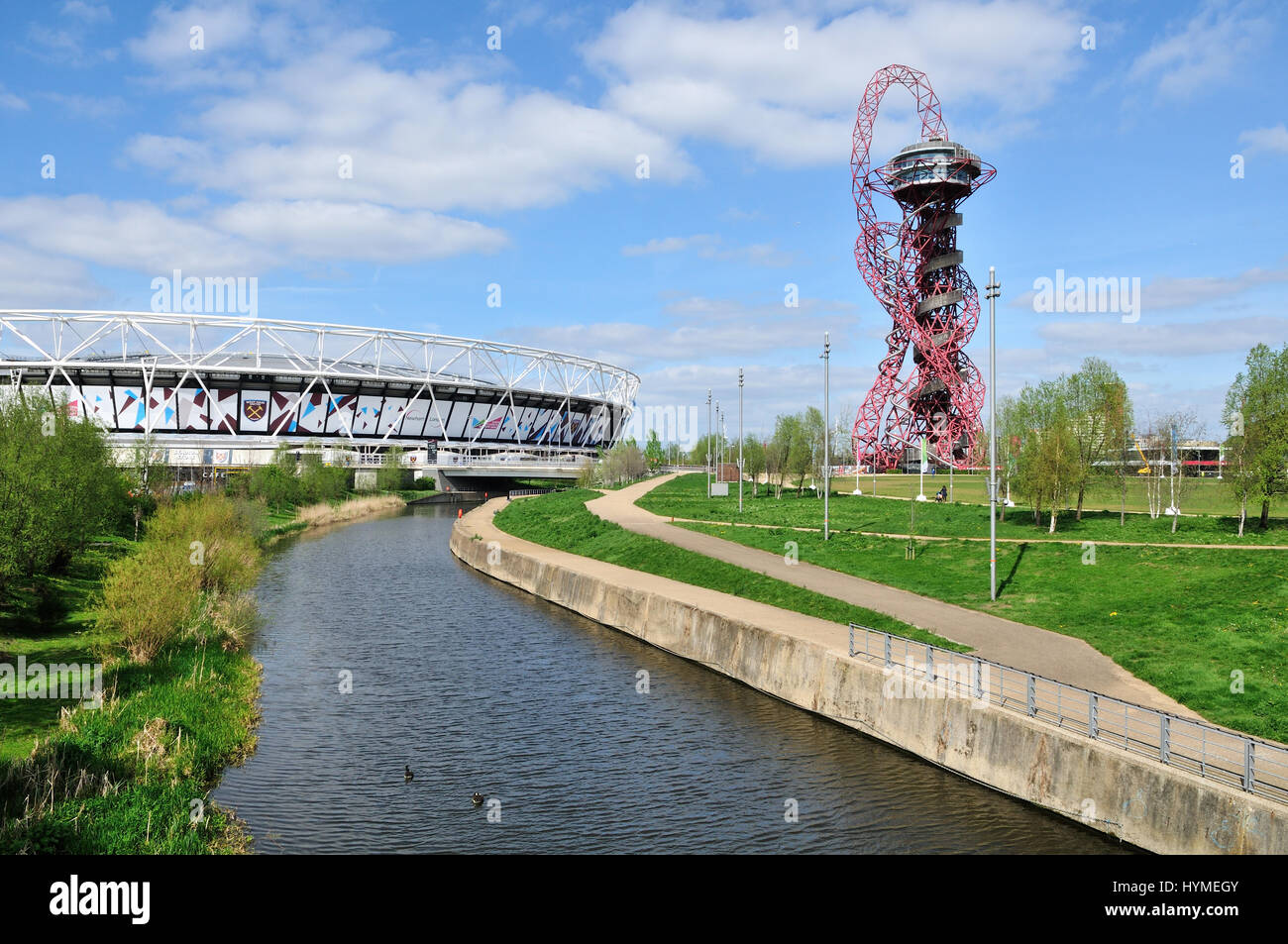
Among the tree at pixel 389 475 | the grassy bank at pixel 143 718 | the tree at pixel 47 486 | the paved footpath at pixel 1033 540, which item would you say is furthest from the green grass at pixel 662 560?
the tree at pixel 389 475

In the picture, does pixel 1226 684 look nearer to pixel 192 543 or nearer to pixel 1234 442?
pixel 1234 442

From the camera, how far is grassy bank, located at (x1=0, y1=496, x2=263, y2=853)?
11.1 m

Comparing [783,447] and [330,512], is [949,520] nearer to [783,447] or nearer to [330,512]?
[783,447]

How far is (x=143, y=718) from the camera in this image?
15.1 meters

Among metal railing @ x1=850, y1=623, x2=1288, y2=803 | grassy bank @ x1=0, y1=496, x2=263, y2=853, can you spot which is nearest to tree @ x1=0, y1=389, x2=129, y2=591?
grassy bank @ x1=0, y1=496, x2=263, y2=853

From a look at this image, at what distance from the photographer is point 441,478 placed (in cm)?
10325

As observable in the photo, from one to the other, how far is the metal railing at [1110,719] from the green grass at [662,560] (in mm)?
2256

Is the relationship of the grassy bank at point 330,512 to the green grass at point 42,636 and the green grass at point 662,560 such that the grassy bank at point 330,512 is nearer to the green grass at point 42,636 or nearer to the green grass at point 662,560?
the green grass at point 662,560

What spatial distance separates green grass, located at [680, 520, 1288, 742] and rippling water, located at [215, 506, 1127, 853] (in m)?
4.25

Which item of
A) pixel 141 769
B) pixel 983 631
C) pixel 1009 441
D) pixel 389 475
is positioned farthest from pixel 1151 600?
pixel 389 475

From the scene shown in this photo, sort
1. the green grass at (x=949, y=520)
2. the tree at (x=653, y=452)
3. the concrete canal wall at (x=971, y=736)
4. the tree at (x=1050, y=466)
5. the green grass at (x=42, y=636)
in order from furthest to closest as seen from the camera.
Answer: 1. the tree at (x=653, y=452)
2. the tree at (x=1050, y=466)
3. the green grass at (x=949, y=520)
4. the green grass at (x=42, y=636)
5. the concrete canal wall at (x=971, y=736)

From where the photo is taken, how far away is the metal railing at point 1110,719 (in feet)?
35.5

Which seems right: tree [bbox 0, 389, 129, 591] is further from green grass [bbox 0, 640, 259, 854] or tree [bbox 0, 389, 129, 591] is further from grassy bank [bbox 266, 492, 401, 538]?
grassy bank [bbox 266, 492, 401, 538]

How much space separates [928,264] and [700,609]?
204 feet
